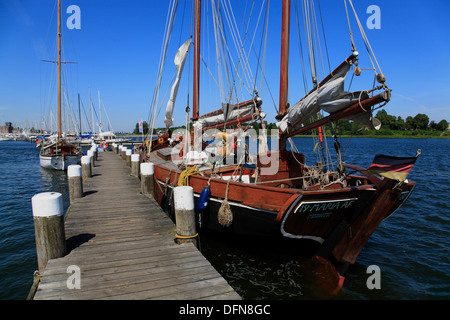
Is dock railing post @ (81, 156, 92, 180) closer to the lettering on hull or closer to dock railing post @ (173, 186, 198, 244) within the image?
dock railing post @ (173, 186, 198, 244)

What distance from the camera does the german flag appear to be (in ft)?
18.7

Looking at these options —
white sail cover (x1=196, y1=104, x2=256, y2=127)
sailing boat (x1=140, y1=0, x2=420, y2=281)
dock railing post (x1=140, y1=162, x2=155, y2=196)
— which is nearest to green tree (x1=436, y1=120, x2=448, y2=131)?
white sail cover (x1=196, y1=104, x2=256, y2=127)

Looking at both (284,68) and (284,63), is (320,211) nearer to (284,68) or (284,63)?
(284,68)

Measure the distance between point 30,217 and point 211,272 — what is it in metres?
10.9

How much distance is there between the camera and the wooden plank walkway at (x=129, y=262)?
4.22 m

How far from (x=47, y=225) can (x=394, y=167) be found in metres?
6.54

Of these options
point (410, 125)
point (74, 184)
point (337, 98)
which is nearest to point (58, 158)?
point (74, 184)

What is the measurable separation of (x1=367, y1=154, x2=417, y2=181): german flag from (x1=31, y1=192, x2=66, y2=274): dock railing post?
6.16 meters

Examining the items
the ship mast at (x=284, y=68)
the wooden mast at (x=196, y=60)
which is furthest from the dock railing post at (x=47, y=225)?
the wooden mast at (x=196, y=60)

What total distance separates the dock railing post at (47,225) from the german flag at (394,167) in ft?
20.2

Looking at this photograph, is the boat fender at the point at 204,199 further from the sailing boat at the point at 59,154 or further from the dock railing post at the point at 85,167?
the sailing boat at the point at 59,154
